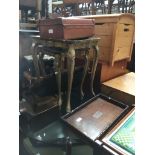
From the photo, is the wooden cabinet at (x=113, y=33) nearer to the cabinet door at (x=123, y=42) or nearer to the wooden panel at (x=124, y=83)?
the cabinet door at (x=123, y=42)

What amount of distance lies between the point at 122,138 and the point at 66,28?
0.65m

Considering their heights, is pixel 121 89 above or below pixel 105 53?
below

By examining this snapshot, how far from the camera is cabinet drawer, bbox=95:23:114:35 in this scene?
1377 millimetres

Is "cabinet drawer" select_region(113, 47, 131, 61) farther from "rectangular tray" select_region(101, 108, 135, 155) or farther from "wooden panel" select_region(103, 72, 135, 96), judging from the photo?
"rectangular tray" select_region(101, 108, 135, 155)

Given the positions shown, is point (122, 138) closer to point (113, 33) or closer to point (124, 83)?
point (124, 83)

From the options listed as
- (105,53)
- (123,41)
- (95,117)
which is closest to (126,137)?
(95,117)

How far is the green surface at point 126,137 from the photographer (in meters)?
0.78

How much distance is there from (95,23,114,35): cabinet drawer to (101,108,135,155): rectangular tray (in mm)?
691

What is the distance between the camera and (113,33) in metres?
1.36
